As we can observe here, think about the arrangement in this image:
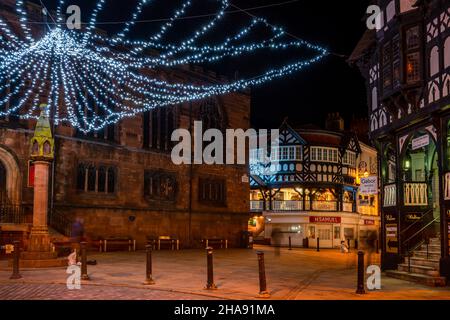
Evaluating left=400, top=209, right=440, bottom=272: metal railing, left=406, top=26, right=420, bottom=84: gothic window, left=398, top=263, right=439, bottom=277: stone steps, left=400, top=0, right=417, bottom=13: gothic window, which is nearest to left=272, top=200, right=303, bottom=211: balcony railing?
left=400, top=209, right=440, bottom=272: metal railing

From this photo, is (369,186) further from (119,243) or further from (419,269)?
(119,243)

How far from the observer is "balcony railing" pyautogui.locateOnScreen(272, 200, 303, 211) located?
145 feet

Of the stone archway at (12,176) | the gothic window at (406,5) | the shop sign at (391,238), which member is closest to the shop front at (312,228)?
the stone archway at (12,176)

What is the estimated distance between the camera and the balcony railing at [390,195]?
18.0m

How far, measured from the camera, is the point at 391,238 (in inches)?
709

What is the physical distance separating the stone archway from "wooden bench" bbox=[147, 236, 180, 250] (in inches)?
322

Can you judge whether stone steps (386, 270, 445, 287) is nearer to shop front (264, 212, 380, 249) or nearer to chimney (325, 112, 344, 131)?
shop front (264, 212, 380, 249)

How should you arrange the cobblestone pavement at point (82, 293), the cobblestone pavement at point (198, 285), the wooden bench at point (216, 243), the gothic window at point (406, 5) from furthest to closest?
the wooden bench at point (216, 243) → the gothic window at point (406, 5) → the cobblestone pavement at point (198, 285) → the cobblestone pavement at point (82, 293)

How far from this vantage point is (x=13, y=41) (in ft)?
78.1

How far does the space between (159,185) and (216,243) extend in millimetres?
5694

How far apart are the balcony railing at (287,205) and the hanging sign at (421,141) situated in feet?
90.1

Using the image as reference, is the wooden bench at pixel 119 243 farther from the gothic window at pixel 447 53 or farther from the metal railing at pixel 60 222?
the gothic window at pixel 447 53

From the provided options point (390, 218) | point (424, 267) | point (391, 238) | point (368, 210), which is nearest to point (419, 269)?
point (424, 267)

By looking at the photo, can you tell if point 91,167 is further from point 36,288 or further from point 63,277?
point 36,288
